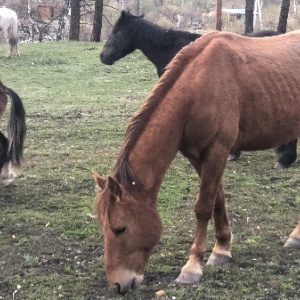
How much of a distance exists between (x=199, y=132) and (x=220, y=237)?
0.89 meters

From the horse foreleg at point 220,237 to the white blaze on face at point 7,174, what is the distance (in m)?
2.28

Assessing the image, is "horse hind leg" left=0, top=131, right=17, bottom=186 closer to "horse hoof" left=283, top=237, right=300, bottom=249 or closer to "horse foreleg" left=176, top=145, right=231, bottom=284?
"horse foreleg" left=176, top=145, right=231, bottom=284

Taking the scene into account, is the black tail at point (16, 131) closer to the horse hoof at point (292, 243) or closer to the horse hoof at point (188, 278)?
the horse hoof at point (188, 278)

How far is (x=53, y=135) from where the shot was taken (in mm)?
8148

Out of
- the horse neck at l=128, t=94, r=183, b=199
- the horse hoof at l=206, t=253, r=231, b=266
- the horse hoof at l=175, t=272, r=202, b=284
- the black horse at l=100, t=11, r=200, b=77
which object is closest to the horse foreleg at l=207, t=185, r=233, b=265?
the horse hoof at l=206, t=253, r=231, b=266

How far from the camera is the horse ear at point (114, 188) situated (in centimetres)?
317

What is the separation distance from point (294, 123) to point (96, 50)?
14361 mm

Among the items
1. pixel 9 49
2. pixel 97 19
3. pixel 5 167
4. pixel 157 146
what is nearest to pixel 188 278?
pixel 157 146

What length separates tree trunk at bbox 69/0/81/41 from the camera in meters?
22.1

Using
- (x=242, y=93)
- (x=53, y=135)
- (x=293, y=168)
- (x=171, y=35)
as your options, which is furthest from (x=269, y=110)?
(x=53, y=135)

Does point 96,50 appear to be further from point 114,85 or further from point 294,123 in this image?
point 294,123

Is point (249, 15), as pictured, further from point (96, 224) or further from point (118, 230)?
point (118, 230)

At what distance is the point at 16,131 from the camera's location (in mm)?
5594

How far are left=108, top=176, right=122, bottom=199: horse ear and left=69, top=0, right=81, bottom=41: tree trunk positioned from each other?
64.9 ft
